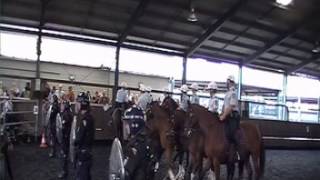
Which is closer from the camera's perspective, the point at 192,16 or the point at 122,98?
the point at 122,98

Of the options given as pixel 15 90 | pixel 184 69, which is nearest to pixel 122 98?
pixel 15 90

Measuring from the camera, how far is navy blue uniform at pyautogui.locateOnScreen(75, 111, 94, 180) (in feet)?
22.3

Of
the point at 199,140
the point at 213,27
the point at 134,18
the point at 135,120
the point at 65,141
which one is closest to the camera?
the point at 135,120

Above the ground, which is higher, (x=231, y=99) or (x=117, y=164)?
(x=231, y=99)

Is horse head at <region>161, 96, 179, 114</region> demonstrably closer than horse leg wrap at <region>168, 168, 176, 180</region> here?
No

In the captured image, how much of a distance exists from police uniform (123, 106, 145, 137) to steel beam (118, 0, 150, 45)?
9.82m

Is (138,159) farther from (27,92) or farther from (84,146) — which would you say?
(27,92)

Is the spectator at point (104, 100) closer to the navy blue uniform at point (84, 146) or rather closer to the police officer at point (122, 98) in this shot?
the police officer at point (122, 98)

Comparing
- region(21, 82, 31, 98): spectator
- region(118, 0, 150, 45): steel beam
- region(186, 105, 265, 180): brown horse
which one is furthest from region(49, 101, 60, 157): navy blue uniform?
region(118, 0, 150, 45): steel beam

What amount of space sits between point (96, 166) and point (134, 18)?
8.70 meters

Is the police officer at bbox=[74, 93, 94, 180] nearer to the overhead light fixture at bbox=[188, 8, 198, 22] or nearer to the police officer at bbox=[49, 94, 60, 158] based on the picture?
the police officer at bbox=[49, 94, 60, 158]

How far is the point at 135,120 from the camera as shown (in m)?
7.89

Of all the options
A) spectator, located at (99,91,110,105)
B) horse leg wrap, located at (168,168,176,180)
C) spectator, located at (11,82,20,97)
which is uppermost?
spectator, located at (11,82,20,97)

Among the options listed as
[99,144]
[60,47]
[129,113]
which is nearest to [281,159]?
[99,144]
